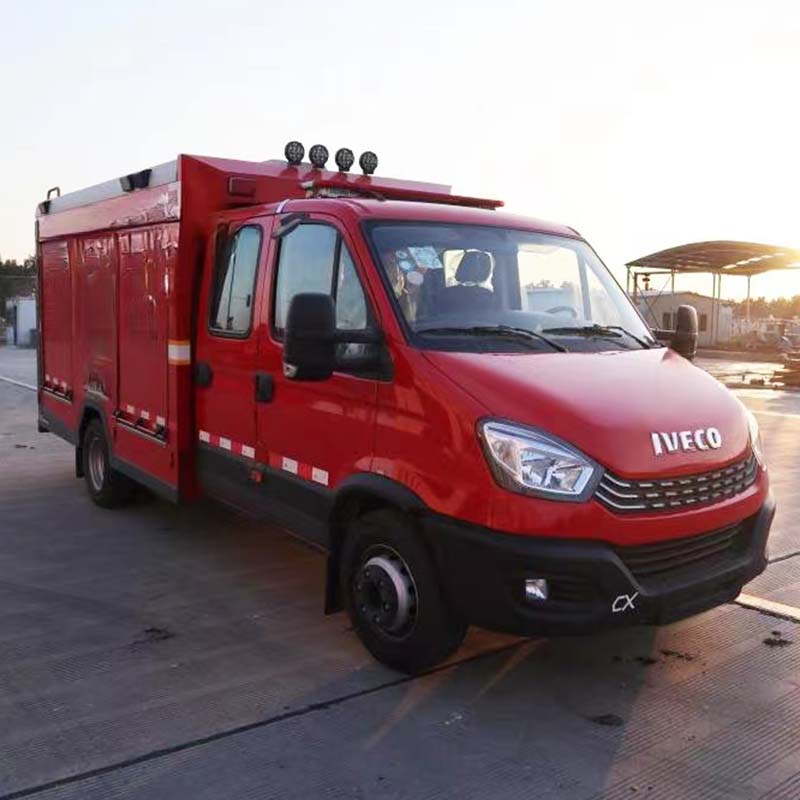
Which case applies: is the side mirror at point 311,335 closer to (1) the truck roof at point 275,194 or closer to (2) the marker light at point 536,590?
(1) the truck roof at point 275,194

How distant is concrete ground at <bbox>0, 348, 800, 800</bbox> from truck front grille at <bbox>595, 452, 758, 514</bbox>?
0.92 metres

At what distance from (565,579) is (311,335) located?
148cm

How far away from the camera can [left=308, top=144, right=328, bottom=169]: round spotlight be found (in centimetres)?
589

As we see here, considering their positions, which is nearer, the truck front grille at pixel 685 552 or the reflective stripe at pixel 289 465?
the truck front grille at pixel 685 552

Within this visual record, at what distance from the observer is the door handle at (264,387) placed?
4844 millimetres

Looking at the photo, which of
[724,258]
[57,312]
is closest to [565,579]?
[57,312]

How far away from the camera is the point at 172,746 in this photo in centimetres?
347

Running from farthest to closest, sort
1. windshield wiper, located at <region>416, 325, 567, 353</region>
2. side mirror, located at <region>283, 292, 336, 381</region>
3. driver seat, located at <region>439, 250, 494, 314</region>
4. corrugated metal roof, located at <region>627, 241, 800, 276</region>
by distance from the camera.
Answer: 1. corrugated metal roof, located at <region>627, 241, 800, 276</region>
2. driver seat, located at <region>439, 250, 494, 314</region>
3. windshield wiper, located at <region>416, 325, 567, 353</region>
4. side mirror, located at <region>283, 292, 336, 381</region>

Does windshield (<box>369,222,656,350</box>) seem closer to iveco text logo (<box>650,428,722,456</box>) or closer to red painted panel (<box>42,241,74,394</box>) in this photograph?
iveco text logo (<box>650,428,722,456</box>)

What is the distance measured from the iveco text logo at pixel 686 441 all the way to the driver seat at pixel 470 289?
115 cm

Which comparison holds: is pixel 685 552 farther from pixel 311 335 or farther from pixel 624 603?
pixel 311 335

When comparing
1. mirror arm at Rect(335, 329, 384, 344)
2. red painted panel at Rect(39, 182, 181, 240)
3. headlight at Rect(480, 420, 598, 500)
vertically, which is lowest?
headlight at Rect(480, 420, 598, 500)

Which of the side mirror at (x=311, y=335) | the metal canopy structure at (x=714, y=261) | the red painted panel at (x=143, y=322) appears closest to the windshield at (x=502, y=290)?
the side mirror at (x=311, y=335)

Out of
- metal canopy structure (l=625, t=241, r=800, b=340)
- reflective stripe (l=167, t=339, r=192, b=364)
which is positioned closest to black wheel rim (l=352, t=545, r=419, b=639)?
reflective stripe (l=167, t=339, r=192, b=364)
